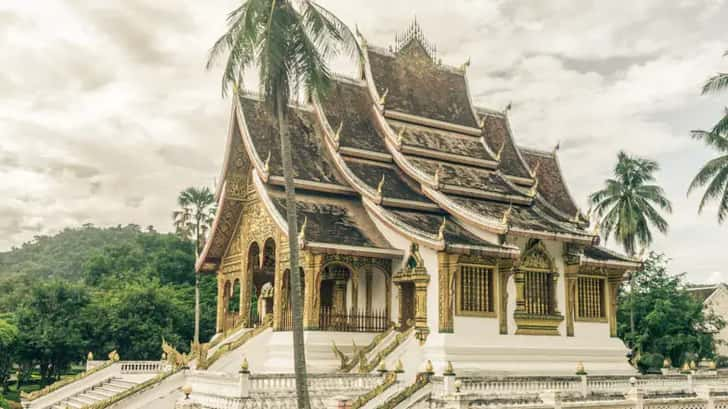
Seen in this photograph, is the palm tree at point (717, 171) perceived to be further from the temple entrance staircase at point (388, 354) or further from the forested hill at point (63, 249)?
the forested hill at point (63, 249)

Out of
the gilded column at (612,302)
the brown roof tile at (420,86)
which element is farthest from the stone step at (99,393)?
the gilded column at (612,302)

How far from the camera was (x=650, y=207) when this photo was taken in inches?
Answer: 1262

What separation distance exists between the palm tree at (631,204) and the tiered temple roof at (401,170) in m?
8.31

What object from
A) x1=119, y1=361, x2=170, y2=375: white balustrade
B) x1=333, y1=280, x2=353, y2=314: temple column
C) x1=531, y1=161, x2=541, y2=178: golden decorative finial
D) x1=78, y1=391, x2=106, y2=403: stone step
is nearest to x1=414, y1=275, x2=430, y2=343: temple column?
x1=333, y1=280, x2=353, y2=314: temple column

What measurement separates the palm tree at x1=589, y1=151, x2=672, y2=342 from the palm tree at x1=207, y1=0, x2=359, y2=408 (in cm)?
2172

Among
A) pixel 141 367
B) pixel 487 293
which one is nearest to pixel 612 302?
pixel 487 293

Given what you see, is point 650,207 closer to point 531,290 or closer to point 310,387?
point 531,290

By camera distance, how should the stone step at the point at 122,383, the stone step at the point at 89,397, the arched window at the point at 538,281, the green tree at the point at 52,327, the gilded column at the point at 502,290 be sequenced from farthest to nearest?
the green tree at the point at 52,327
the stone step at the point at 89,397
the stone step at the point at 122,383
the arched window at the point at 538,281
the gilded column at the point at 502,290

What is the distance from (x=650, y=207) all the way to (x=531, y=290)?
1535 centimetres

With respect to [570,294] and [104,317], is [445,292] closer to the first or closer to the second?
[570,294]

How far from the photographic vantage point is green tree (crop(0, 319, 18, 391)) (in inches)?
1259

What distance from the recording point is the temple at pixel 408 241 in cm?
1752

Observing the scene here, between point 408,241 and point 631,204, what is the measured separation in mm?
17074

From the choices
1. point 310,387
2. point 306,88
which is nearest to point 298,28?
point 306,88
